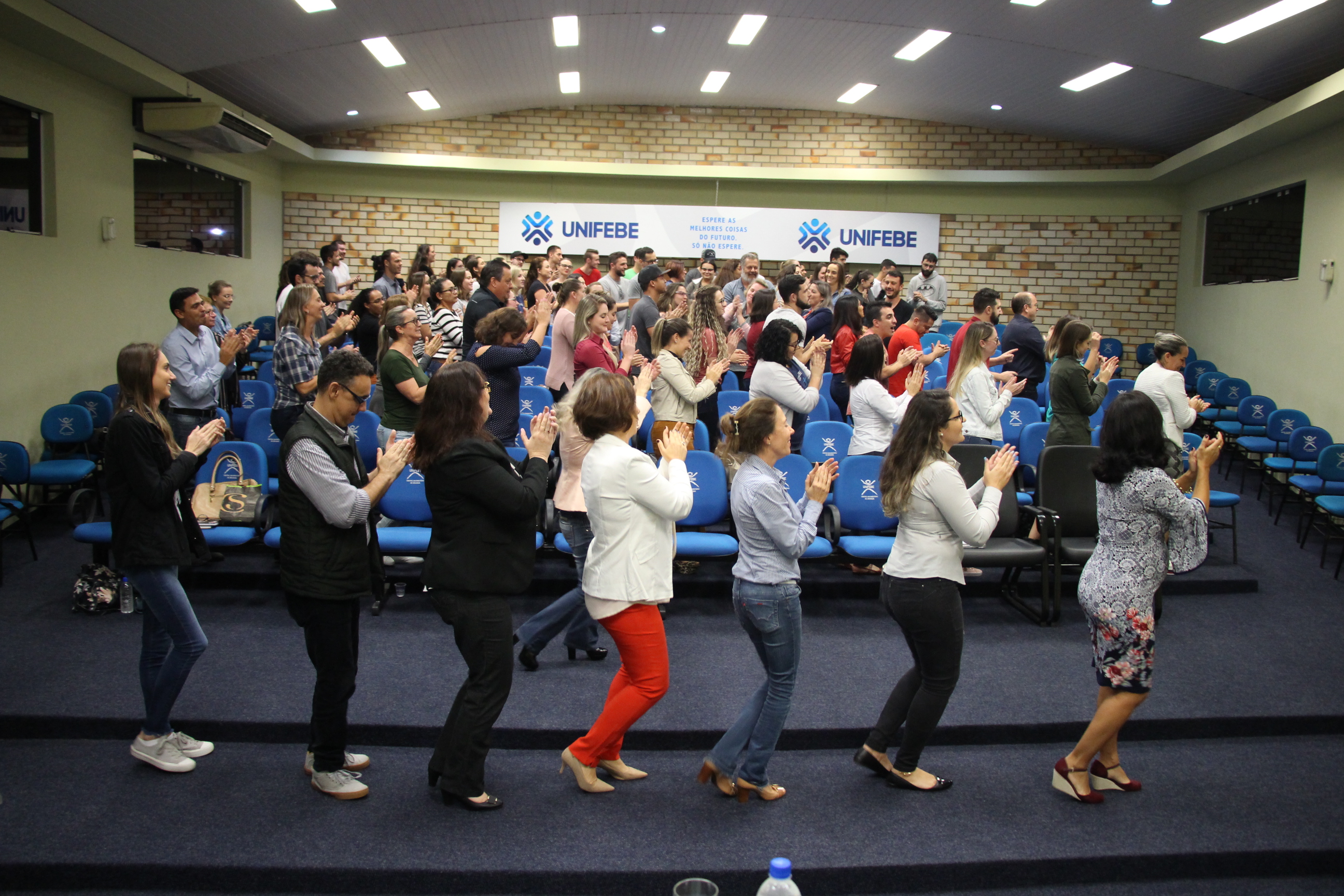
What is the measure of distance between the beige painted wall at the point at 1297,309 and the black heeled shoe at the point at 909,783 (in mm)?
6705

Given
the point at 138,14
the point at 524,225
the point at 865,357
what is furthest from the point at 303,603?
the point at 524,225

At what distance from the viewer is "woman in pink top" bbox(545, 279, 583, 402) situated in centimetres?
579

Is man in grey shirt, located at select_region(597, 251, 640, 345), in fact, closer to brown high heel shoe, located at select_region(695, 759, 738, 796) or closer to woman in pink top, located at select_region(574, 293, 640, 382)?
woman in pink top, located at select_region(574, 293, 640, 382)

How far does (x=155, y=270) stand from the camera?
8703 mm

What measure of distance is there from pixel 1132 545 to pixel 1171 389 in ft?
8.46

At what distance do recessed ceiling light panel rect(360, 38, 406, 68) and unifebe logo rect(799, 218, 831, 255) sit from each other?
18.7ft

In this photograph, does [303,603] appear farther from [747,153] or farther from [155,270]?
[747,153]

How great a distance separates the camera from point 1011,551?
5.08m

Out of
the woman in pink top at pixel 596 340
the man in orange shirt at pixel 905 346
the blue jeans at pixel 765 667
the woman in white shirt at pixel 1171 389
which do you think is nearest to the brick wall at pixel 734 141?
the man in orange shirt at pixel 905 346

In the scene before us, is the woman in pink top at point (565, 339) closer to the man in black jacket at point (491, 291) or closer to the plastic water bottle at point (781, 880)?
the man in black jacket at point (491, 291)

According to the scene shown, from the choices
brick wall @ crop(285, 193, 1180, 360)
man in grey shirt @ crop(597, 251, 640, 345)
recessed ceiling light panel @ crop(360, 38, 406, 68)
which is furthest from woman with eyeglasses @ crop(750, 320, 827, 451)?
brick wall @ crop(285, 193, 1180, 360)

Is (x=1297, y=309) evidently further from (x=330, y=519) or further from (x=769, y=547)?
(x=330, y=519)

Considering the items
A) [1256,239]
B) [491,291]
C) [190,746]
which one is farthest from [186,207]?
[1256,239]

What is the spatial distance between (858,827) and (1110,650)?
1102mm
